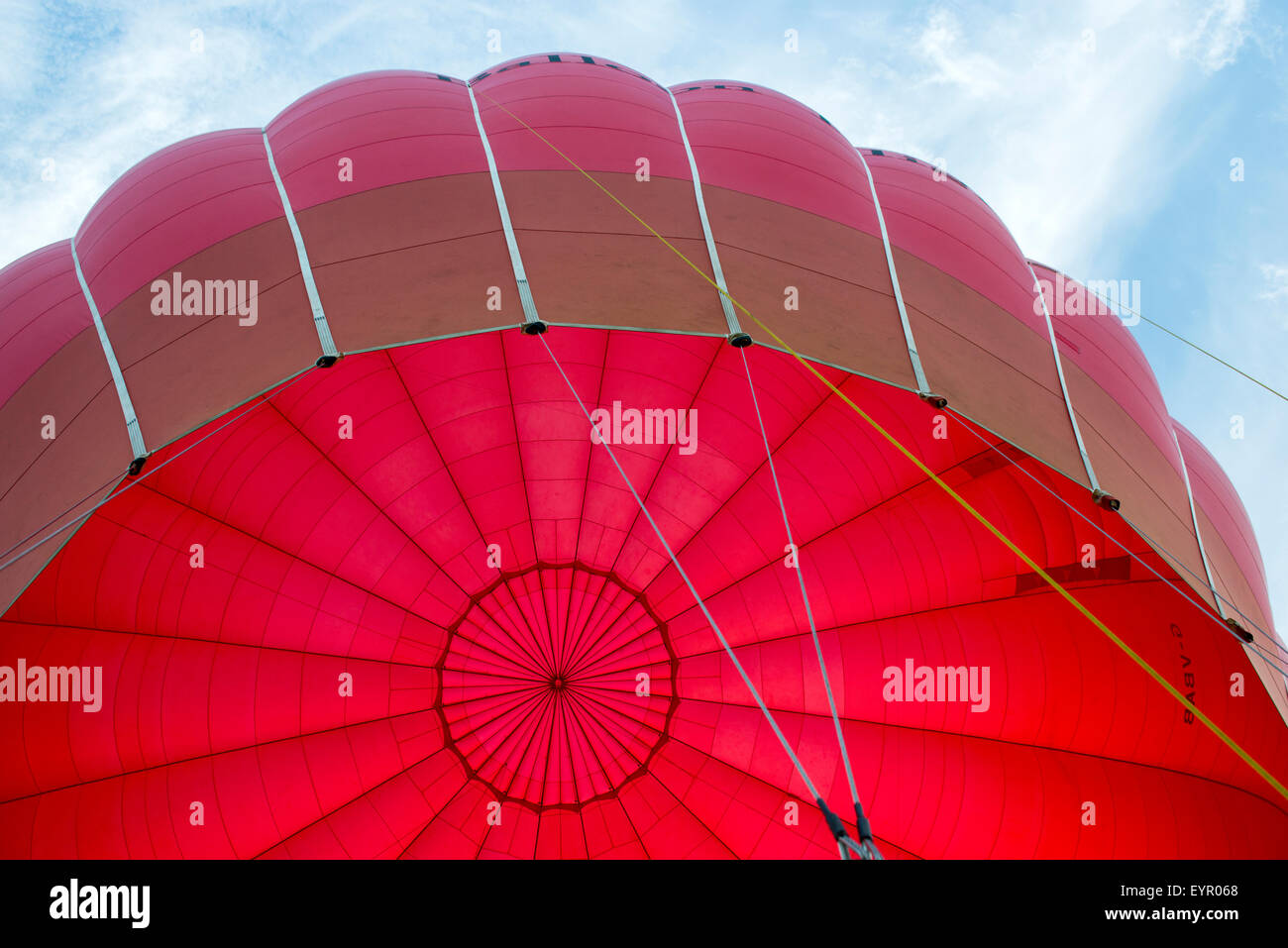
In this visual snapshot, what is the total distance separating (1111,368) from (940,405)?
2.62 m

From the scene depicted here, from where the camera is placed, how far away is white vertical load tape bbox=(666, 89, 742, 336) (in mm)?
5797

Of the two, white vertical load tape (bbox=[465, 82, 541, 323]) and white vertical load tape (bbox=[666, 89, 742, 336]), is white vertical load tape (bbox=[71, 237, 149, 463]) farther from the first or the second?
white vertical load tape (bbox=[666, 89, 742, 336])

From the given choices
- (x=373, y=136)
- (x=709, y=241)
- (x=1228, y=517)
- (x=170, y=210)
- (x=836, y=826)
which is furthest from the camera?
(x=1228, y=517)

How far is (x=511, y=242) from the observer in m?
6.08

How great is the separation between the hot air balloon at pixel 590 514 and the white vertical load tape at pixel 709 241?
0.13ft

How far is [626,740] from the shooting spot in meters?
9.27

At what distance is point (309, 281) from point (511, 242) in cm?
127

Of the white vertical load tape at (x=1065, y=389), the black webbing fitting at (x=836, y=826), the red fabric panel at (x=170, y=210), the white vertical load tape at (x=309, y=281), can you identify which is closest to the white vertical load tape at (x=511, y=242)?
the white vertical load tape at (x=309, y=281)

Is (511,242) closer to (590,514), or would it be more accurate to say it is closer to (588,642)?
(590,514)

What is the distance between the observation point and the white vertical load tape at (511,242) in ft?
18.6

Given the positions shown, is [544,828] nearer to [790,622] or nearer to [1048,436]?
[790,622]

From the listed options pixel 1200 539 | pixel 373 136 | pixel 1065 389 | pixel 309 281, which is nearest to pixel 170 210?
pixel 373 136

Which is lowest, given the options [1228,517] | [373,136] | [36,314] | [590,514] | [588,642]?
Result: [588,642]
